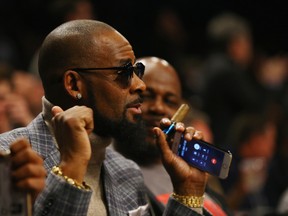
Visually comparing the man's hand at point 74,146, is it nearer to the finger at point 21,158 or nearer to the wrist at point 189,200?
the finger at point 21,158

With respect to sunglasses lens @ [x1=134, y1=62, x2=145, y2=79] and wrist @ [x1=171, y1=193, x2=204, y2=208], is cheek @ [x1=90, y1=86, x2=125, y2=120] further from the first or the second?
wrist @ [x1=171, y1=193, x2=204, y2=208]

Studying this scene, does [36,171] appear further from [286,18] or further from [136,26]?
[286,18]

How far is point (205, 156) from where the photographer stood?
304 cm

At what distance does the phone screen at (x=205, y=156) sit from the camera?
296cm

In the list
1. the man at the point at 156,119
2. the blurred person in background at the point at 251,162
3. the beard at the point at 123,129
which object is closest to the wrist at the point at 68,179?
the beard at the point at 123,129

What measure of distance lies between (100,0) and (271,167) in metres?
3.09

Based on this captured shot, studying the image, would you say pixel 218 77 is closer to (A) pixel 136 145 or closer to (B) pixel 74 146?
(A) pixel 136 145

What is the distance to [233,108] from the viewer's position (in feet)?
23.4

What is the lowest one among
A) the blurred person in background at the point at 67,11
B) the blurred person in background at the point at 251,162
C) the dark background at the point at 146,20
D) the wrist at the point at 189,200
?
the blurred person in background at the point at 251,162

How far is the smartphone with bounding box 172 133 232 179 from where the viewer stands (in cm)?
296

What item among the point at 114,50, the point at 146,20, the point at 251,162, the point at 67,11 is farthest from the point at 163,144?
the point at 146,20

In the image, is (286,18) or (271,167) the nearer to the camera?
(271,167)

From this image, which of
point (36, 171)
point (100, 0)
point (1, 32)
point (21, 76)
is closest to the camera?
point (36, 171)

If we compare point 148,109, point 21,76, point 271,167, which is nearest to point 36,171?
point 148,109
